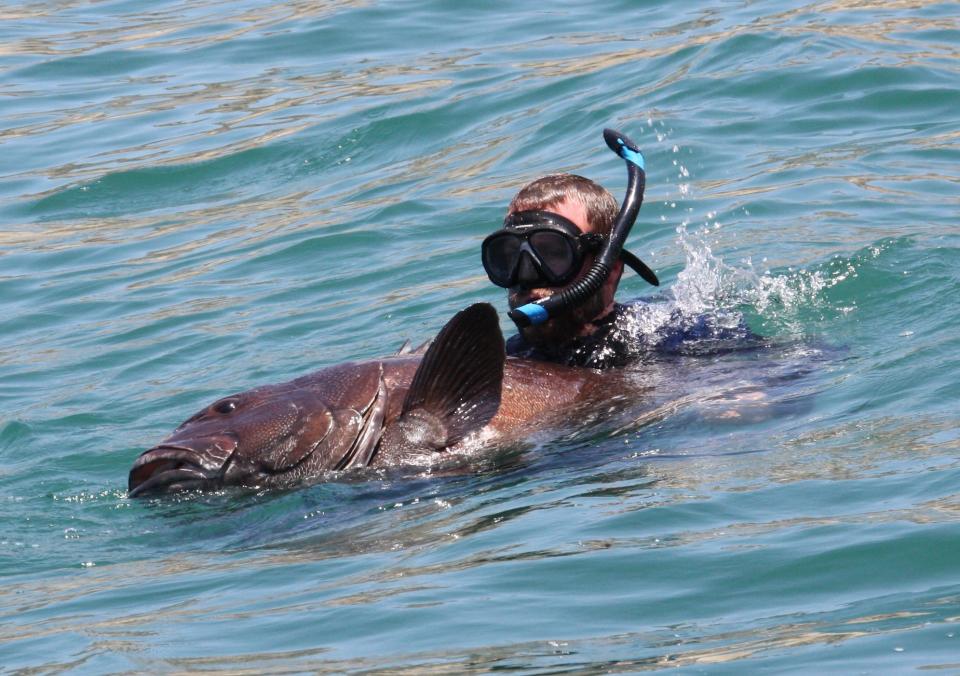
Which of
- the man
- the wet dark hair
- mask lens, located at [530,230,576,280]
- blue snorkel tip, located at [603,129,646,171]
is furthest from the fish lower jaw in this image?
blue snorkel tip, located at [603,129,646,171]

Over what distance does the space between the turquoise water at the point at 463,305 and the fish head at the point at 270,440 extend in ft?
0.34

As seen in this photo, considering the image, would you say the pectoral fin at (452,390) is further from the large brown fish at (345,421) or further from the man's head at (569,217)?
the man's head at (569,217)

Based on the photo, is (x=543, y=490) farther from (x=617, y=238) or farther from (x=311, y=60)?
(x=311, y=60)

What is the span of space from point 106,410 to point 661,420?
3.08 m

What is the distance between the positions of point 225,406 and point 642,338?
1857 millimetres

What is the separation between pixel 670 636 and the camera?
13.3 feet

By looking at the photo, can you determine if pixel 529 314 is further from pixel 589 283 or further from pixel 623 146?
pixel 623 146

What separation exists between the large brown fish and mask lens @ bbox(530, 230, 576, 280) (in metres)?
0.67

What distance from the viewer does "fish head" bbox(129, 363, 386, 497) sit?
210 inches

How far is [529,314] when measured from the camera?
19.8 feet

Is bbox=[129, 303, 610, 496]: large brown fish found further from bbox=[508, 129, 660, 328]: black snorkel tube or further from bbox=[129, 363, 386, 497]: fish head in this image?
bbox=[508, 129, 660, 328]: black snorkel tube

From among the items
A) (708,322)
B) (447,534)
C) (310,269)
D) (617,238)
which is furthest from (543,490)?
(310,269)

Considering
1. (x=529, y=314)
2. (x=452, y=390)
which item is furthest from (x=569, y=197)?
(x=452, y=390)

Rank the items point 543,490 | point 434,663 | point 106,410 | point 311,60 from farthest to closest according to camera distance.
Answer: point 311,60
point 106,410
point 543,490
point 434,663
